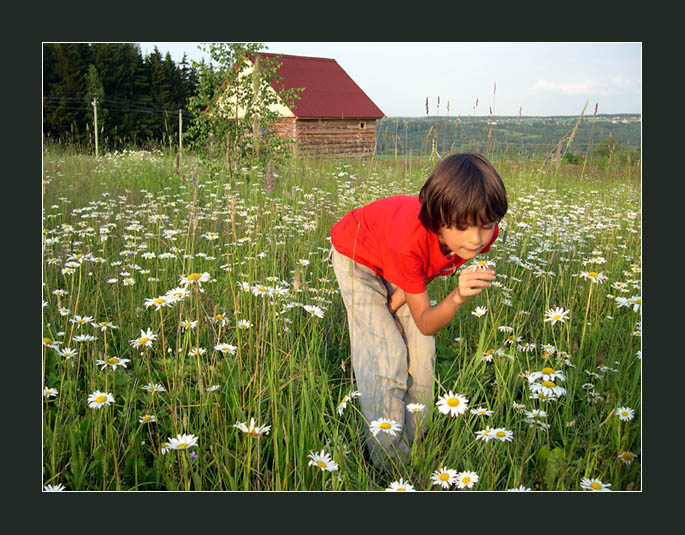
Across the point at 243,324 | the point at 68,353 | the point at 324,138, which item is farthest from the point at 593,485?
the point at 324,138

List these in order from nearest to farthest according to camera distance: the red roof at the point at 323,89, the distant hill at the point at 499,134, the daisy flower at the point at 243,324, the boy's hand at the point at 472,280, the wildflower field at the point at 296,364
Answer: the boy's hand at the point at 472,280
the wildflower field at the point at 296,364
the daisy flower at the point at 243,324
the distant hill at the point at 499,134
the red roof at the point at 323,89

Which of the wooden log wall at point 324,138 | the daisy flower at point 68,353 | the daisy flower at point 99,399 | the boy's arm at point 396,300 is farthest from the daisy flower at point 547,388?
the wooden log wall at point 324,138

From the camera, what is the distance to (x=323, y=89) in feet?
12.4

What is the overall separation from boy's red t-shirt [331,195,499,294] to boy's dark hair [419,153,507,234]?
188mm

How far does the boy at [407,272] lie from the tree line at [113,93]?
1418 millimetres

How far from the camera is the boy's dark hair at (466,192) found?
5.29 ft

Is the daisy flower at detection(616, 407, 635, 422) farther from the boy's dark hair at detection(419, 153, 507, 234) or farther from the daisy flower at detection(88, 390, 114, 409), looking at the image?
the daisy flower at detection(88, 390, 114, 409)

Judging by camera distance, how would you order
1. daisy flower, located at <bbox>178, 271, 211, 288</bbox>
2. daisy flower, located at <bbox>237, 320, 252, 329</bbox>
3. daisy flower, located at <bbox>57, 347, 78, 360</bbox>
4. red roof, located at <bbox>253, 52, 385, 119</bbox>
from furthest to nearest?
red roof, located at <bbox>253, 52, 385, 119</bbox> → daisy flower, located at <bbox>237, 320, 252, 329</bbox> → daisy flower, located at <bbox>57, 347, 78, 360</bbox> → daisy flower, located at <bbox>178, 271, 211, 288</bbox>

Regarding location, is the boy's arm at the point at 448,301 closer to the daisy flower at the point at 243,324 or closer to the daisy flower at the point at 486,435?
the daisy flower at the point at 486,435

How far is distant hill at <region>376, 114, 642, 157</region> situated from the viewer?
8.48 ft

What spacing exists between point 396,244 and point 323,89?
224cm

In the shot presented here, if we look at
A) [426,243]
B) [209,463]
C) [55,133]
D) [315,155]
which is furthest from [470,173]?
[315,155]

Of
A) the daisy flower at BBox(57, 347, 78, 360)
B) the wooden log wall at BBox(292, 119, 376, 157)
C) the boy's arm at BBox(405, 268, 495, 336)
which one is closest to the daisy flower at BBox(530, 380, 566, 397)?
the boy's arm at BBox(405, 268, 495, 336)

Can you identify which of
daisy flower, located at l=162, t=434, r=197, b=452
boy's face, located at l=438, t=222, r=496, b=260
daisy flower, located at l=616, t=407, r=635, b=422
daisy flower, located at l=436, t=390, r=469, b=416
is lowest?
daisy flower, located at l=162, t=434, r=197, b=452
